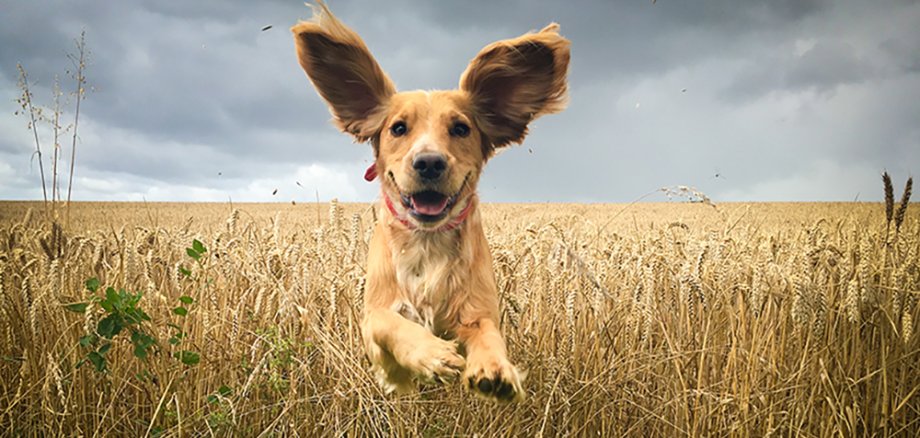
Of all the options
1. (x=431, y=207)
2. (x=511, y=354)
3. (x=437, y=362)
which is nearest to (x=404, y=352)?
(x=437, y=362)

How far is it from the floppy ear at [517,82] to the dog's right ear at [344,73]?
1.65 ft

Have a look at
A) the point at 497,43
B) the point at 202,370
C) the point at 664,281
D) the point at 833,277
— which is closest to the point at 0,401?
the point at 202,370

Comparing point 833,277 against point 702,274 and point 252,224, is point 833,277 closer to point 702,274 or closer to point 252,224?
point 702,274

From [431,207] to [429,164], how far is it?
0.21 m

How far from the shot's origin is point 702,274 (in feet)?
14.6

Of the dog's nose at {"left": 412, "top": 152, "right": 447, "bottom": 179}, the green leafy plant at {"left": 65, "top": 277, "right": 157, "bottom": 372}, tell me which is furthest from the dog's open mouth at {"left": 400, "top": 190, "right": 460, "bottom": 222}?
the green leafy plant at {"left": 65, "top": 277, "right": 157, "bottom": 372}

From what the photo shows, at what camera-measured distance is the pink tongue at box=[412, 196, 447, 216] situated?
8.38ft

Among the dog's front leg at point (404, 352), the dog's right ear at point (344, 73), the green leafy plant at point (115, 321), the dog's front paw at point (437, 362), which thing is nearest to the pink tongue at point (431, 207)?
the dog's front leg at point (404, 352)

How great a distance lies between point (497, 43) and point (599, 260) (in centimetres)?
289

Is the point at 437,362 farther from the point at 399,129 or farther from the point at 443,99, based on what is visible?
the point at 443,99

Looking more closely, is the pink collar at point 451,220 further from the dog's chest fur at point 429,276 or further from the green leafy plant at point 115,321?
the green leafy plant at point 115,321

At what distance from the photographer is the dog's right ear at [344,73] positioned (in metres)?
3.12

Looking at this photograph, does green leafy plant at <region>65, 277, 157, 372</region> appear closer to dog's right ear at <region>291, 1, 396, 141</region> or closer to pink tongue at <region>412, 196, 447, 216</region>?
dog's right ear at <region>291, 1, 396, 141</region>

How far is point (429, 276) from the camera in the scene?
2.66 m
